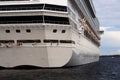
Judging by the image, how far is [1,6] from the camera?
4409 cm

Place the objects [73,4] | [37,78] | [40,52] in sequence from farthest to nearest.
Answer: [73,4] → [40,52] → [37,78]

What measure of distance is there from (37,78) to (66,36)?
10931 millimetres

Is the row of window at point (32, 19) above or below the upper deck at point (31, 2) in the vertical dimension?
below

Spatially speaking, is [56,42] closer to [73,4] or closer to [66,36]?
[66,36]

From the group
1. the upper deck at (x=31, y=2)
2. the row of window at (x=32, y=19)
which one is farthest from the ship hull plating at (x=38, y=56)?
the upper deck at (x=31, y=2)

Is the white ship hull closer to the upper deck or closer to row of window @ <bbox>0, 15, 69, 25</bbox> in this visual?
row of window @ <bbox>0, 15, 69, 25</bbox>

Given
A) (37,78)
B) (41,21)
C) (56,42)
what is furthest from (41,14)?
(37,78)

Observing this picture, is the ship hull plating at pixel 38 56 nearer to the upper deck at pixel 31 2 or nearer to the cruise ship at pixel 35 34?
the cruise ship at pixel 35 34

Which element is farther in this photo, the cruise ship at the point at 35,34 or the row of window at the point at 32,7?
the row of window at the point at 32,7

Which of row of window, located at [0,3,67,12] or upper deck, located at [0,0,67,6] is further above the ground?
upper deck, located at [0,0,67,6]

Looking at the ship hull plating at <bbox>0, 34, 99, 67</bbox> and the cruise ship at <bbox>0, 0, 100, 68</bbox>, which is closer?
the ship hull plating at <bbox>0, 34, 99, 67</bbox>

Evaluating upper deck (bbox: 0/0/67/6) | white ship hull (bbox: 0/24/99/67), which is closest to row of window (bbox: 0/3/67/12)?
upper deck (bbox: 0/0/67/6)

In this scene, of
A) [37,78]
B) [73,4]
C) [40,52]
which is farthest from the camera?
[73,4]

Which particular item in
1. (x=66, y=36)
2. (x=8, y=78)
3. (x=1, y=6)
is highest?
(x=1, y=6)
